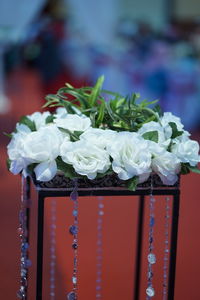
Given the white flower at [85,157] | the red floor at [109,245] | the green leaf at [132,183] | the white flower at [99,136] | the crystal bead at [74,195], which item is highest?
the white flower at [99,136]

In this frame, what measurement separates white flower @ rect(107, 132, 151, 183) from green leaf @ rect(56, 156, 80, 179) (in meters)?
0.11

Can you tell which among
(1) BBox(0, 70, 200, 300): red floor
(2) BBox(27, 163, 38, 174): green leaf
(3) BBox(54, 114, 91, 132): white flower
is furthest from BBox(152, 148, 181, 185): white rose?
(1) BBox(0, 70, 200, 300): red floor

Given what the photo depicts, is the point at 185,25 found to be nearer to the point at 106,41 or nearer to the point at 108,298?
the point at 106,41

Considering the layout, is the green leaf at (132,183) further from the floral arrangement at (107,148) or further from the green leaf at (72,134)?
the green leaf at (72,134)

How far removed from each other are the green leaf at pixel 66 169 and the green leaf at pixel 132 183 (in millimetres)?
145

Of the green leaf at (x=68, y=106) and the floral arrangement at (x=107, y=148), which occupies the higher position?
the green leaf at (x=68, y=106)

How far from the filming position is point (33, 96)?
27.9ft

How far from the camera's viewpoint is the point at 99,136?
1.54 metres

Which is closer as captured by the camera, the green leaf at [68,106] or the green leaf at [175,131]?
the green leaf at [175,131]

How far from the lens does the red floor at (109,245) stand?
8.09ft

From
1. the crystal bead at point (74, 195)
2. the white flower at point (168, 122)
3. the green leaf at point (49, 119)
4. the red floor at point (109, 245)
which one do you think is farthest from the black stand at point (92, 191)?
the red floor at point (109, 245)

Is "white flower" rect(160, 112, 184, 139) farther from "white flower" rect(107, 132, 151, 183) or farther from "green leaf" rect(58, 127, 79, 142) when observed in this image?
"green leaf" rect(58, 127, 79, 142)

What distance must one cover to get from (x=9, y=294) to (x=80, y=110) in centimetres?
98

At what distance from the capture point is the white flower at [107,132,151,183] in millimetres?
1488
